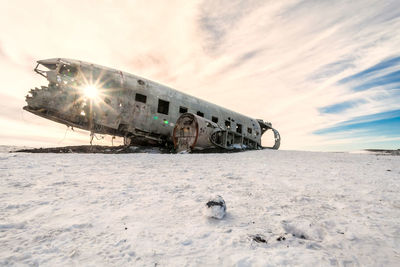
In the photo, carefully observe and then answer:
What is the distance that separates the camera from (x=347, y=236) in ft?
7.42

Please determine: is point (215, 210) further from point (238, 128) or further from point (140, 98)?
point (238, 128)

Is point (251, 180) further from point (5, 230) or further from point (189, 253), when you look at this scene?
point (5, 230)

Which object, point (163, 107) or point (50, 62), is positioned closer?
point (50, 62)

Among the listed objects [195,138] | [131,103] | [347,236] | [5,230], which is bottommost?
[5,230]

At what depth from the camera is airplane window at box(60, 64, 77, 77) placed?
11.2 metres

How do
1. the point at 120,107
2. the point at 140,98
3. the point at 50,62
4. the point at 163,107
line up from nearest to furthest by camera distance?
1. the point at 50,62
2. the point at 120,107
3. the point at 140,98
4. the point at 163,107

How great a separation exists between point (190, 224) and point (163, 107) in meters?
12.3

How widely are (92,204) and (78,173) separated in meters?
2.40

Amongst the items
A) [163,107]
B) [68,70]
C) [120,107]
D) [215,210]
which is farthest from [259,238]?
[68,70]

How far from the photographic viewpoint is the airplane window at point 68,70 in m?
11.2

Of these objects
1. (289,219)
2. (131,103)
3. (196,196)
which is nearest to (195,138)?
(131,103)

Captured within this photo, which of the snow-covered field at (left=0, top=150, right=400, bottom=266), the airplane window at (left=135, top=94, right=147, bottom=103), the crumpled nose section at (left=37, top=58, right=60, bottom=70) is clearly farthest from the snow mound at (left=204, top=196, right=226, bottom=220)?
the crumpled nose section at (left=37, top=58, right=60, bottom=70)

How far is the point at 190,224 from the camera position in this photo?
253 cm

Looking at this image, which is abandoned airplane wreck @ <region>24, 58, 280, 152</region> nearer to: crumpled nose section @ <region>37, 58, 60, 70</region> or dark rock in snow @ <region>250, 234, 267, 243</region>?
crumpled nose section @ <region>37, 58, 60, 70</region>
